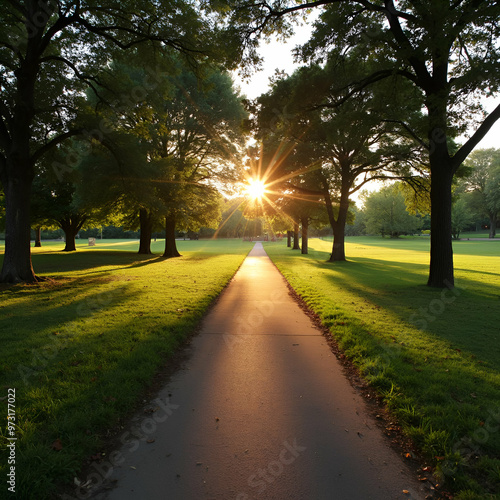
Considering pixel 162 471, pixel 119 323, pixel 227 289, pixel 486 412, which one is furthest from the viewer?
pixel 227 289

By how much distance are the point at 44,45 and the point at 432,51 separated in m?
11.8

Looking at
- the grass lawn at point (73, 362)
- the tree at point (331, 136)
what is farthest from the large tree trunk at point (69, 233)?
the grass lawn at point (73, 362)

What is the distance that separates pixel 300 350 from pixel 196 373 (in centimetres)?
183

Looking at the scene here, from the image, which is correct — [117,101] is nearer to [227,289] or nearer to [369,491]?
[227,289]

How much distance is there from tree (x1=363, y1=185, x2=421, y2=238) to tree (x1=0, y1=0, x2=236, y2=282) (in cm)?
7461

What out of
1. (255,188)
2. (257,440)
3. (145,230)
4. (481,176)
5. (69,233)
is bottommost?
(257,440)

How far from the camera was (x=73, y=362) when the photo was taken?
4.16m

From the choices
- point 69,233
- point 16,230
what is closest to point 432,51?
point 16,230

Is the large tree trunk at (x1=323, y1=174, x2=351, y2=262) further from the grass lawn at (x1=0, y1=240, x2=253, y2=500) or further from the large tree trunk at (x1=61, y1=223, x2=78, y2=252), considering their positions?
the large tree trunk at (x1=61, y1=223, x2=78, y2=252)

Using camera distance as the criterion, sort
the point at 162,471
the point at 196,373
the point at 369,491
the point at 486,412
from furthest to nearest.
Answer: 1. the point at 196,373
2. the point at 486,412
3. the point at 162,471
4. the point at 369,491

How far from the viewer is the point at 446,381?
373 cm

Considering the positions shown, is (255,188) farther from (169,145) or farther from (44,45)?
(44,45)

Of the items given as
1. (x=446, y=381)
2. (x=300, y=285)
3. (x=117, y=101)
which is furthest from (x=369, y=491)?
(x=117, y=101)

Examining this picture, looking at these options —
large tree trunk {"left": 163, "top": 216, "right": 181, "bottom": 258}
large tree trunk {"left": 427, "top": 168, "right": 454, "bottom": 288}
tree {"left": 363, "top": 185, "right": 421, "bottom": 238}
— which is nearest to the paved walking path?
large tree trunk {"left": 427, "top": 168, "right": 454, "bottom": 288}
